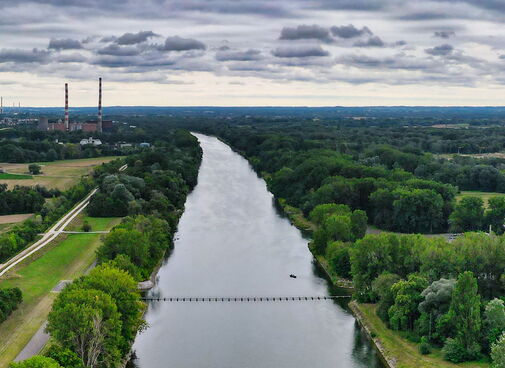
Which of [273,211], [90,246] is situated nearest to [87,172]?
[273,211]

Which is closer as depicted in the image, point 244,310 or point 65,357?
point 65,357

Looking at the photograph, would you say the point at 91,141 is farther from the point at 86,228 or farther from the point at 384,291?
the point at 384,291

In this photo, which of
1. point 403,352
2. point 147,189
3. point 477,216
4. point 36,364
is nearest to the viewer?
point 36,364

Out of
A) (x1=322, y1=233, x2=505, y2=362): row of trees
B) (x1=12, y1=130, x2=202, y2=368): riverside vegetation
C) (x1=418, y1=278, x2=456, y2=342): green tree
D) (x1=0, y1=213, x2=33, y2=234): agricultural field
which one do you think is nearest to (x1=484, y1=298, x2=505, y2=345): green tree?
(x1=322, y1=233, x2=505, y2=362): row of trees

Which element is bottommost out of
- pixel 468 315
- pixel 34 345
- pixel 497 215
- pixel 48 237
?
pixel 48 237

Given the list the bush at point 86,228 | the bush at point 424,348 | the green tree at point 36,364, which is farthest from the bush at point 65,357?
the bush at point 86,228

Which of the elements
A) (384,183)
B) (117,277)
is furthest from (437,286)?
(384,183)

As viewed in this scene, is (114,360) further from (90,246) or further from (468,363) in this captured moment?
(90,246)
